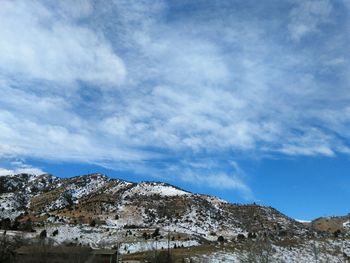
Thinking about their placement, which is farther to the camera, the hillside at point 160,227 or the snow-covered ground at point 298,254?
the hillside at point 160,227

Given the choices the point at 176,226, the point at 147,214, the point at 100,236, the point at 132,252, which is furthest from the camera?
the point at 147,214

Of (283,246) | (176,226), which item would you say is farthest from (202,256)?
(176,226)

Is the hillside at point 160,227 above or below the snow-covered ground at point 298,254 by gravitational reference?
above

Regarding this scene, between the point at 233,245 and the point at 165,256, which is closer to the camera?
the point at 165,256

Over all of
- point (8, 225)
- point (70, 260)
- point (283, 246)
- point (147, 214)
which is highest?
point (147, 214)

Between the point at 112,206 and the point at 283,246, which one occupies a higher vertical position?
the point at 112,206

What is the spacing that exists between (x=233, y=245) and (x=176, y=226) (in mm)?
52685

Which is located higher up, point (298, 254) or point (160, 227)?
point (160, 227)

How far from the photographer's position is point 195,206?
625 feet

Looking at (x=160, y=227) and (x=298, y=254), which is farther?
(x=160, y=227)

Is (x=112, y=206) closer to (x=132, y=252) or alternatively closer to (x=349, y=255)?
(x=132, y=252)

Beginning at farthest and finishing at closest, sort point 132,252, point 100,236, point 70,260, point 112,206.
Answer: point 112,206, point 100,236, point 132,252, point 70,260

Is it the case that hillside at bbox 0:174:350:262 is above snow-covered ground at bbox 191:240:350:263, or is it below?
above

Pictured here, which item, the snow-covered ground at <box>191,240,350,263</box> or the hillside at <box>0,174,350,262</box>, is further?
the hillside at <box>0,174,350,262</box>
